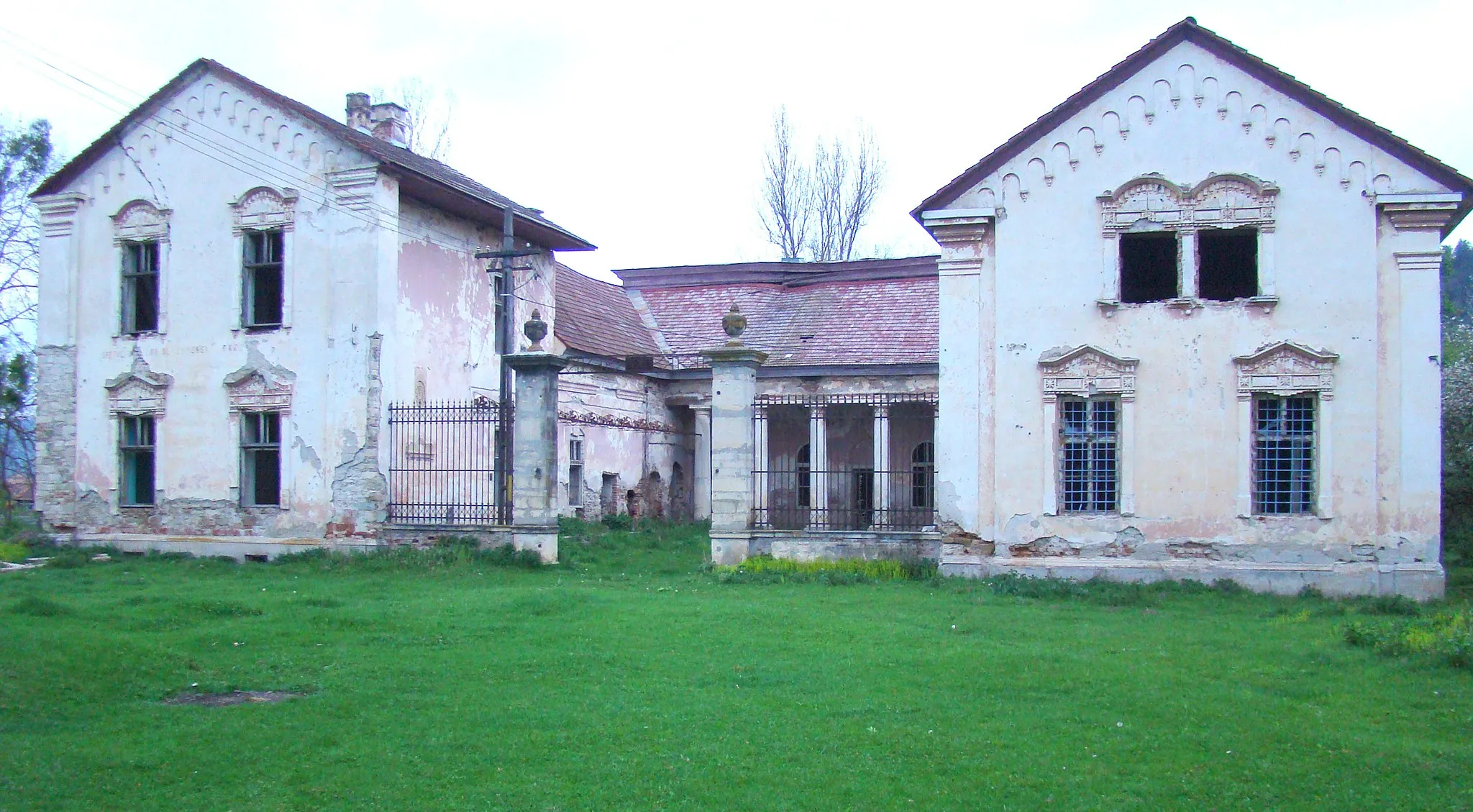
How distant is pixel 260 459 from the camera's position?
20531mm

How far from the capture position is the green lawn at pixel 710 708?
6.85 m

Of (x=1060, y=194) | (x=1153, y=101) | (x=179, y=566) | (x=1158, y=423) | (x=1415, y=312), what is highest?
(x=1153, y=101)

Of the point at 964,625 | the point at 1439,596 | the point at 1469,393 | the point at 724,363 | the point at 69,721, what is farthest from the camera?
the point at 1469,393

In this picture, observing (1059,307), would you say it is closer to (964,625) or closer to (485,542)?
(964,625)

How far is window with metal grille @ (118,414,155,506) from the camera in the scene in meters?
21.1

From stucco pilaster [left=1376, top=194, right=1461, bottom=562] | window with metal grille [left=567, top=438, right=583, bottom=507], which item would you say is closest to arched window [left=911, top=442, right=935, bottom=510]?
window with metal grille [left=567, top=438, right=583, bottom=507]

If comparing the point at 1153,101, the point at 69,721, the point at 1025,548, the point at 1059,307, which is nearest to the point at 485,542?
the point at 1025,548

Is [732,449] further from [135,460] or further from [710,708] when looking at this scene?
[135,460]

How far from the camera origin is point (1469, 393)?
20016 millimetres

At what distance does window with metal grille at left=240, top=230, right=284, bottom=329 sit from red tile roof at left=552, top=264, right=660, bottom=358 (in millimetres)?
6089

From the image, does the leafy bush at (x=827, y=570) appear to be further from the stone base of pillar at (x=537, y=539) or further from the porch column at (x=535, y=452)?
the porch column at (x=535, y=452)

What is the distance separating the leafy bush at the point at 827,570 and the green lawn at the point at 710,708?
204cm

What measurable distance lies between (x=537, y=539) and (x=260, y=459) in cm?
574

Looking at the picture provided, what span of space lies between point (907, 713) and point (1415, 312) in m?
10.9
